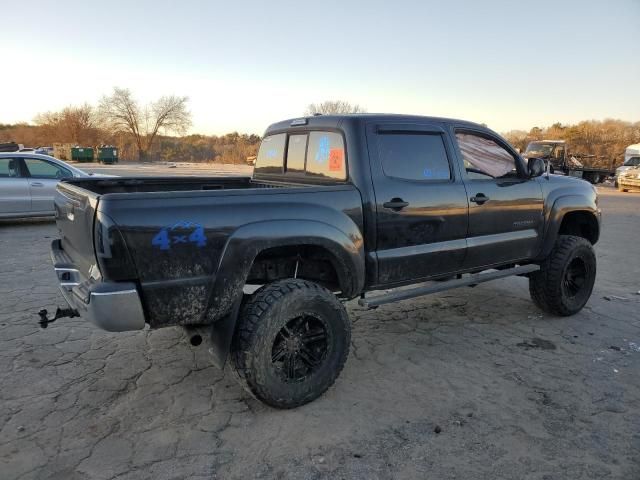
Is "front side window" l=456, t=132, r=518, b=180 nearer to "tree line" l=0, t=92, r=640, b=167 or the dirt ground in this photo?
the dirt ground

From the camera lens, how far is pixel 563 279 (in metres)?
4.79

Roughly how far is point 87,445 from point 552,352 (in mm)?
3570

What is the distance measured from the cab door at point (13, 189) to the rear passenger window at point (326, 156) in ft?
26.2

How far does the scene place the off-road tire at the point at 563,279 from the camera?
15.6 feet

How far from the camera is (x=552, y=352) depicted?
4.02 m

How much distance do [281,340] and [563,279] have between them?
3234 millimetres

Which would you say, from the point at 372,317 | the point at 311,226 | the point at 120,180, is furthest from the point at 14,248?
the point at 311,226

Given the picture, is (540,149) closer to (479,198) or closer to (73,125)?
(479,198)

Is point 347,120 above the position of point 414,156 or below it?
above

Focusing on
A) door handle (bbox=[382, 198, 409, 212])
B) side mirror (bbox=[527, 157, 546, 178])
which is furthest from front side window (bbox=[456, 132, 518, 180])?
door handle (bbox=[382, 198, 409, 212])

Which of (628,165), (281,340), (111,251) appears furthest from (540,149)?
(111,251)

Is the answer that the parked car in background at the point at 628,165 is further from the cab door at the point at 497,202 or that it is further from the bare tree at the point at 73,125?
the bare tree at the point at 73,125

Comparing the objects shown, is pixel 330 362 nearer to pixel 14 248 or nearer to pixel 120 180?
pixel 120 180


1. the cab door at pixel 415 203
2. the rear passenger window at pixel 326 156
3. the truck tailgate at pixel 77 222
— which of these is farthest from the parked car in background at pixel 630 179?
the truck tailgate at pixel 77 222
